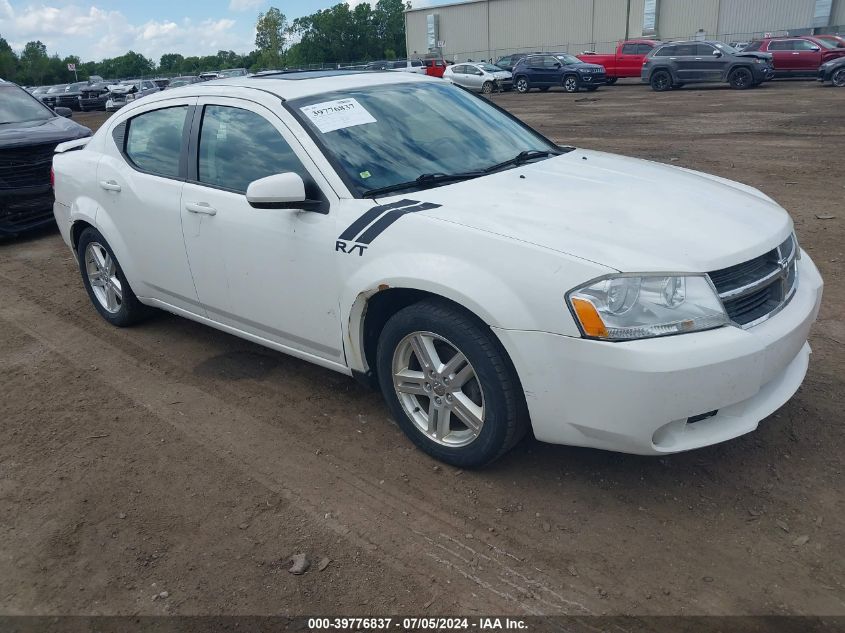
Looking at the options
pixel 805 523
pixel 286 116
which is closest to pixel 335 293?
pixel 286 116

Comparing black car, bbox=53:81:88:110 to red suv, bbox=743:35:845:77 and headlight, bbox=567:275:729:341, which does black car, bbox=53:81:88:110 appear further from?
headlight, bbox=567:275:729:341

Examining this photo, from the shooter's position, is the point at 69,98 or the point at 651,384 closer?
the point at 651,384

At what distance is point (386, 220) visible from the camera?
325 centimetres

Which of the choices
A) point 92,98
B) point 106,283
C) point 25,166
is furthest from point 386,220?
point 92,98

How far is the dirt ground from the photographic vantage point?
264cm

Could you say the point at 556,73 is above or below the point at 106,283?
below

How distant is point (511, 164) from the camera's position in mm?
3924

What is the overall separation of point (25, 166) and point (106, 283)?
4304mm

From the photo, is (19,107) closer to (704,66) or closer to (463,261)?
(463,261)

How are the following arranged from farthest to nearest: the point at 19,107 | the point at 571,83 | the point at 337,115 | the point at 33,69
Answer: the point at 33,69, the point at 571,83, the point at 19,107, the point at 337,115

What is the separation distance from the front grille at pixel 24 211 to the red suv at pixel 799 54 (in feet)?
83.6

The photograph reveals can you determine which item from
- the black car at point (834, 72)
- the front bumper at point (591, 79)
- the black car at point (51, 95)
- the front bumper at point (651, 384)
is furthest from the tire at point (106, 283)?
the black car at point (51, 95)

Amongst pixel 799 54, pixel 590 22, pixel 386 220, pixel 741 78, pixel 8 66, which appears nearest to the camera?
pixel 386 220

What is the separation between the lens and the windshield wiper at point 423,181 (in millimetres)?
3461
